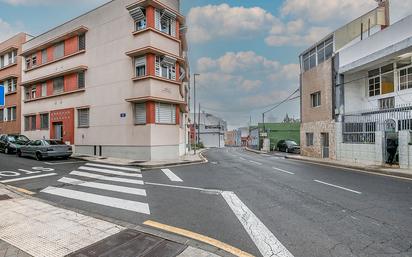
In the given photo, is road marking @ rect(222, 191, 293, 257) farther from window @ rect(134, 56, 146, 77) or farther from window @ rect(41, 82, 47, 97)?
window @ rect(41, 82, 47, 97)

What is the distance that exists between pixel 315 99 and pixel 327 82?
262 centimetres

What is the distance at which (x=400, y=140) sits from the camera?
1431cm

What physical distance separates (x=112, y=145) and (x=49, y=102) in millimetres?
9915

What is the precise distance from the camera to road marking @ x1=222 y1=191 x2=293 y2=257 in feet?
13.9

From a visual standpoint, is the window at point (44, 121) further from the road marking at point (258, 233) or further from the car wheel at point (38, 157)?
the road marking at point (258, 233)

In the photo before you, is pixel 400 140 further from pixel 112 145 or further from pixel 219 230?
pixel 112 145

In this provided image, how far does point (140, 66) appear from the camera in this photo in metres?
19.5

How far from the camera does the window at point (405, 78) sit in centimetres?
1731

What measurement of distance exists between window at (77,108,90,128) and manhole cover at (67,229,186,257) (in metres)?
19.6

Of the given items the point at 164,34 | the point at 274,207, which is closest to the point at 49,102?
the point at 164,34

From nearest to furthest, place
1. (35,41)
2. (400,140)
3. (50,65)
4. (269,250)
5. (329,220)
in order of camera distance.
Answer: (269,250) < (329,220) < (400,140) < (50,65) < (35,41)

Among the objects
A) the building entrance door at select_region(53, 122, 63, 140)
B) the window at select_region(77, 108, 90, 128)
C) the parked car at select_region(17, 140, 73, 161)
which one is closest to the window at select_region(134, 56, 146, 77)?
the window at select_region(77, 108, 90, 128)

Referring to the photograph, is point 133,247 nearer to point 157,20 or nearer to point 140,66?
point 140,66

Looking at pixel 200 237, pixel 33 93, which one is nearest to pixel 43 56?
pixel 33 93
